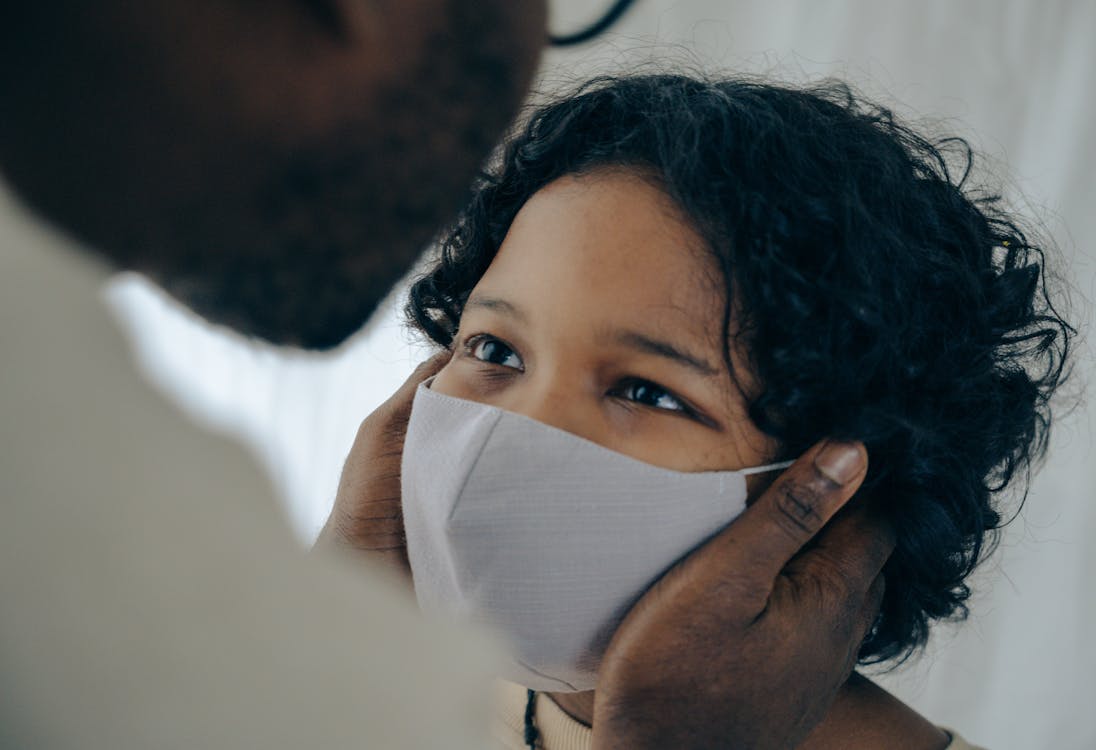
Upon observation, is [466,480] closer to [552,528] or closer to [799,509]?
[552,528]

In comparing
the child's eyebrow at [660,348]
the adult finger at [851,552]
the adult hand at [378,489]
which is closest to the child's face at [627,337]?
the child's eyebrow at [660,348]

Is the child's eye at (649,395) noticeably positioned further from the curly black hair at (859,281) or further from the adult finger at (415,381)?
the adult finger at (415,381)

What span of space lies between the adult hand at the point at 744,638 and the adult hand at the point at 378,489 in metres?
0.36

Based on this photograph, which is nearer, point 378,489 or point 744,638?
point 744,638

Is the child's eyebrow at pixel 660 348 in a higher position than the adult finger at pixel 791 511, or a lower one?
higher

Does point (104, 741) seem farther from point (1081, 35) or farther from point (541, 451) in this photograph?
point (1081, 35)

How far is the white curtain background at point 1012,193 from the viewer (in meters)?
1.58

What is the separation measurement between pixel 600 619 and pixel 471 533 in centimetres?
15

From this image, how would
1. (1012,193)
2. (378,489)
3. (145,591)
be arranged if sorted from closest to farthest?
(145,591) → (378,489) → (1012,193)

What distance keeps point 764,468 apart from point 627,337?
0.20m

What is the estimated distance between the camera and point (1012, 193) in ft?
5.22

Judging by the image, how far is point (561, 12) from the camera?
1251 mm

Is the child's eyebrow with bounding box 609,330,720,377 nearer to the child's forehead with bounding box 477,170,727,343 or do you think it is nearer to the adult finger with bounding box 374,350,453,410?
the child's forehead with bounding box 477,170,727,343

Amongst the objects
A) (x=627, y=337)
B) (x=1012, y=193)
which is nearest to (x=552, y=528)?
(x=627, y=337)
